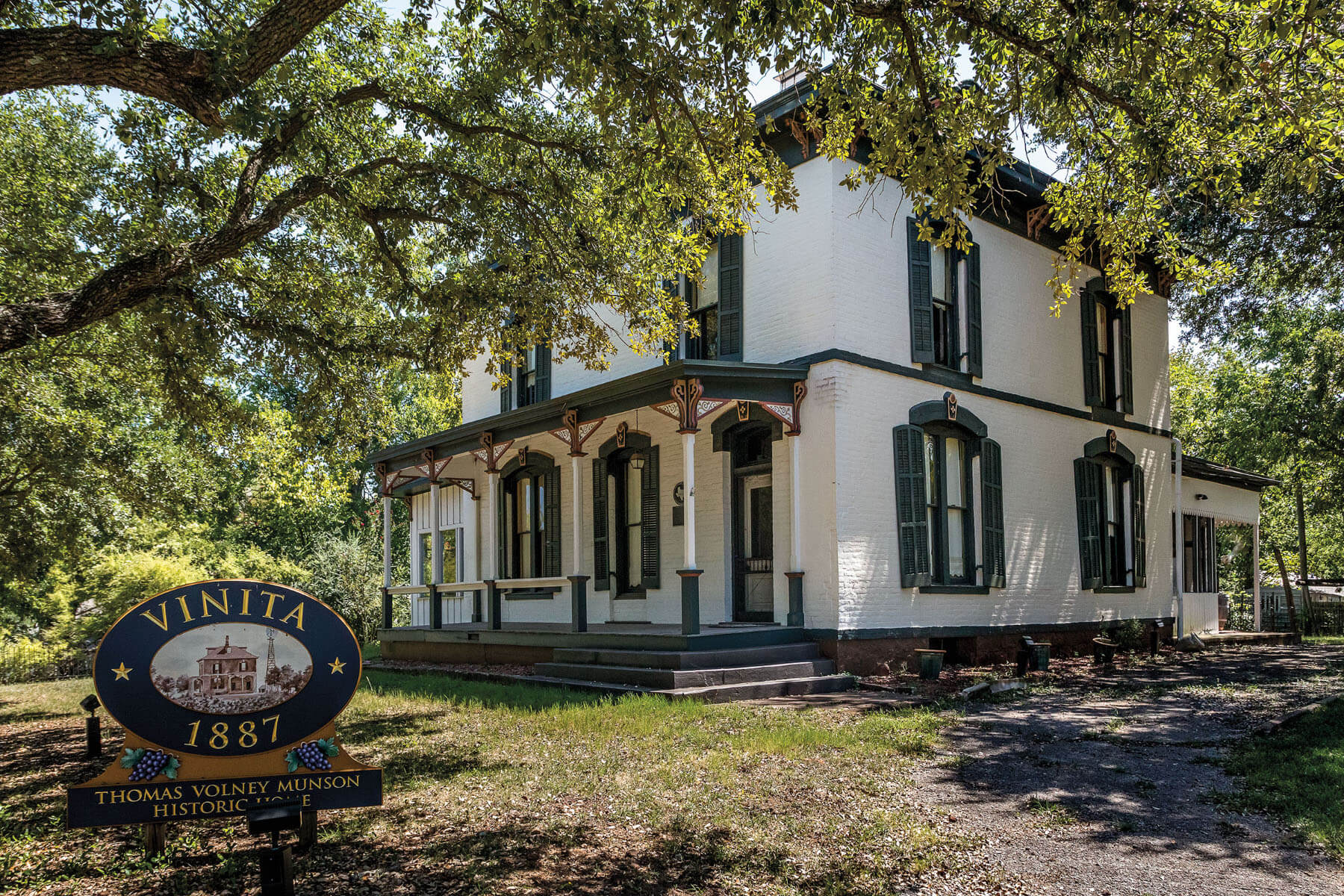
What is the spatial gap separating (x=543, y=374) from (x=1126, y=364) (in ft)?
35.4

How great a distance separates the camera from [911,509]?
13102mm

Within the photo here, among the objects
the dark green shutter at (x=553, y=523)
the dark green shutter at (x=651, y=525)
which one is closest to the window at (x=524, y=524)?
the dark green shutter at (x=553, y=523)

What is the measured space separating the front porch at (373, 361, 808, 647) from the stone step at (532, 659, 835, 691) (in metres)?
0.49

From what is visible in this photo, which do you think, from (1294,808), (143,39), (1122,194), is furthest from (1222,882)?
(143,39)

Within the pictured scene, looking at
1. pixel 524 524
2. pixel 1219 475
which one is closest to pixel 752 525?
pixel 524 524

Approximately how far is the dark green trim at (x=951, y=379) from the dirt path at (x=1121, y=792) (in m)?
4.66

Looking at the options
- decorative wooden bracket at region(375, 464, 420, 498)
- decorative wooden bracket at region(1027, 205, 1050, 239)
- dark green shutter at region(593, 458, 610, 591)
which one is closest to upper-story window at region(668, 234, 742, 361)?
dark green shutter at region(593, 458, 610, 591)

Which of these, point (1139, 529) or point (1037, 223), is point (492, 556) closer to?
point (1037, 223)

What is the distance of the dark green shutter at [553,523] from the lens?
16.7 m

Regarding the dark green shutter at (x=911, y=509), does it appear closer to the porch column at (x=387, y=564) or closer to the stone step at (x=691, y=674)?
the stone step at (x=691, y=674)

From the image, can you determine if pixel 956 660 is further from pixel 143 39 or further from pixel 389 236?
pixel 143 39

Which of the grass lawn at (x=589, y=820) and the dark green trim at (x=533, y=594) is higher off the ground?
the dark green trim at (x=533, y=594)

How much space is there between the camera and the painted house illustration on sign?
441 centimetres

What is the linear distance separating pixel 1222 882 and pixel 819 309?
915 cm
